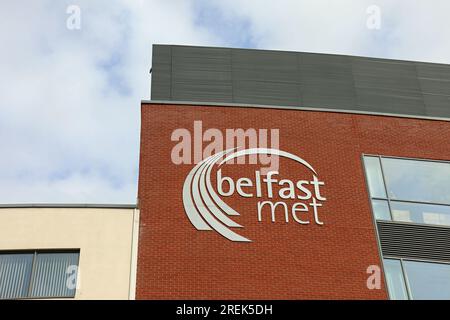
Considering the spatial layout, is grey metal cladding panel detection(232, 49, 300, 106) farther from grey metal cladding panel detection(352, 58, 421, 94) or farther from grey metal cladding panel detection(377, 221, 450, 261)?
grey metal cladding panel detection(377, 221, 450, 261)

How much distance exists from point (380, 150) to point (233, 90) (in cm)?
531

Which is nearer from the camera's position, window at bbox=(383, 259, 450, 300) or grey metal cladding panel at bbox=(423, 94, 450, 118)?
window at bbox=(383, 259, 450, 300)

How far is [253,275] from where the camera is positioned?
62.1 ft

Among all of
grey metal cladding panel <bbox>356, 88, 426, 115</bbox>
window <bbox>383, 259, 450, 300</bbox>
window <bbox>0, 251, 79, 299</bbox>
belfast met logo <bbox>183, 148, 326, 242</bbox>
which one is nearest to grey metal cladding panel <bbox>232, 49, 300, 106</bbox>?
belfast met logo <bbox>183, 148, 326, 242</bbox>

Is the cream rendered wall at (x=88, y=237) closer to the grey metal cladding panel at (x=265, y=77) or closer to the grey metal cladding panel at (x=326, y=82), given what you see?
the grey metal cladding panel at (x=265, y=77)

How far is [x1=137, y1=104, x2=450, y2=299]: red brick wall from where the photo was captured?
18.8 m

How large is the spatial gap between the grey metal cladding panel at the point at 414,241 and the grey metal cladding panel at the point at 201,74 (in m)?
6.80

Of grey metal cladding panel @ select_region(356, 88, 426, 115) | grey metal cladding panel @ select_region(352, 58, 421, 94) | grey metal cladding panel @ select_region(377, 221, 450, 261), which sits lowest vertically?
grey metal cladding panel @ select_region(377, 221, 450, 261)

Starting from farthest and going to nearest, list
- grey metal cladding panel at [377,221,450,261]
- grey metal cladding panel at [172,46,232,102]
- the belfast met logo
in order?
grey metal cladding panel at [172,46,232,102]
grey metal cladding panel at [377,221,450,261]
the belfast met logo

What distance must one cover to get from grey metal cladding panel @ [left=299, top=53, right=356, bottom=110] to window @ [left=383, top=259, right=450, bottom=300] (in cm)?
580
